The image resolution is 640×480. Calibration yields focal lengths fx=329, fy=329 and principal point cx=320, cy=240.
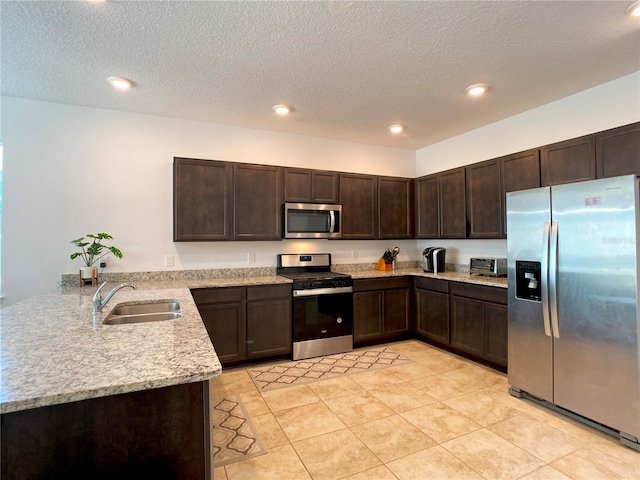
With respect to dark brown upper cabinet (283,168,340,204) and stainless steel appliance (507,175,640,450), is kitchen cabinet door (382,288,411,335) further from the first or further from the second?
stainless steel appliance (507,175,640,450)

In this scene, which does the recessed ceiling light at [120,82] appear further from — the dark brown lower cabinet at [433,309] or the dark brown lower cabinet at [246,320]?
the dark brown lower cabinet at [433,309]

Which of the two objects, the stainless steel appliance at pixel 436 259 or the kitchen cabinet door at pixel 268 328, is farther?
the stainless steel appliance at pixel 436 259

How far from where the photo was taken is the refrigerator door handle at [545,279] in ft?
8.16

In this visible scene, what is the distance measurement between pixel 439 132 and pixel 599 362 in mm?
3023

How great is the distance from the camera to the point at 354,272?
4480 mm

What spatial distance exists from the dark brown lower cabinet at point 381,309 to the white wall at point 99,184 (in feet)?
3.86

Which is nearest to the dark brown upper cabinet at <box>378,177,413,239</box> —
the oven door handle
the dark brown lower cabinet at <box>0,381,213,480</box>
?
the oven door handle

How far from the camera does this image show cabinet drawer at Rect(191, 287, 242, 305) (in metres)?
3.22

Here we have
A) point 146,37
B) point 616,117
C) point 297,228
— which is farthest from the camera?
point 297,228

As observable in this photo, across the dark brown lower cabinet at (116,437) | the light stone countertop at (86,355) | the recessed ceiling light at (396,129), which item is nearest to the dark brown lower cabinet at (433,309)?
the recessed ceiling light at (396,129)

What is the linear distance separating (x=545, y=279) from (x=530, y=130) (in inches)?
73.4

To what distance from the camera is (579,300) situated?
7.60 feet

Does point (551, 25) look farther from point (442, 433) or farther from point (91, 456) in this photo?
point (91, 456)

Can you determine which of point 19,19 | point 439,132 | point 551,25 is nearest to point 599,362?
point 551,25
